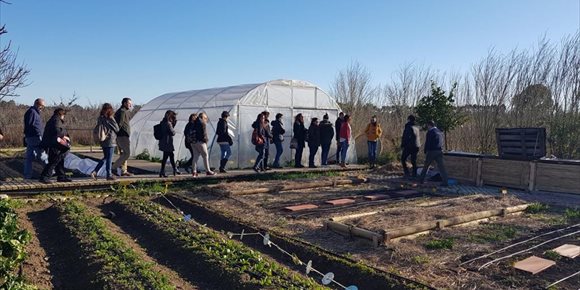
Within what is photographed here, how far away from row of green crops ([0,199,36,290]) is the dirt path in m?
1.39

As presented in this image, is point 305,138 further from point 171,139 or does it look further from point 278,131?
point 171,139

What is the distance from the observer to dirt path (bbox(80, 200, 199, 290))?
17.8ft

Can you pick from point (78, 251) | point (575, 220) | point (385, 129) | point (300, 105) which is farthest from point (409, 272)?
point (385, 129)

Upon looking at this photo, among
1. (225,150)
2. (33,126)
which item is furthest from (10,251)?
(225,150)

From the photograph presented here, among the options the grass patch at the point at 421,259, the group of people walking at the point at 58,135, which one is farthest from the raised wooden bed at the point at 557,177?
the group of people walking at the point at 58,135

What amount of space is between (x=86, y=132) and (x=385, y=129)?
54.2 ft

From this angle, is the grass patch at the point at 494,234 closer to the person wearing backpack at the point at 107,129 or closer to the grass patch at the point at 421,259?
the grass patch at the point at 421,259

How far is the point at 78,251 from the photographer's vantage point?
249 inches

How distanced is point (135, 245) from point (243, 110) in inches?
401

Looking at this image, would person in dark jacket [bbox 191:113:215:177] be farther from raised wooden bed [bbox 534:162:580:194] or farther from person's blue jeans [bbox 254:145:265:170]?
raised wooden bed [bbox 534:162:580:194]

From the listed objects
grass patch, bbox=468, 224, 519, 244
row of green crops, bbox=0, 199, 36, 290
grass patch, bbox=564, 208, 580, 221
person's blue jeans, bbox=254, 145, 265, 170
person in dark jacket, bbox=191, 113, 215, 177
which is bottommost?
grass patch, bbox=468, 224, 519, 244

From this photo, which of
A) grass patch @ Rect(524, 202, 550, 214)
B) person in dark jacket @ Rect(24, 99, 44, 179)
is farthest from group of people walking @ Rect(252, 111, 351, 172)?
grass patch @ Rect(524, 202, 550, 214)

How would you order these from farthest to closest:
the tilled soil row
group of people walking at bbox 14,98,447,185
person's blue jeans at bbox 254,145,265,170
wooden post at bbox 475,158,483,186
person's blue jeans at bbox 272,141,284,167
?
1. person's blue jeans at bbox 272,141,284,167
2. person's blue jeans at bbox 254,145,265,170
3. wooden post at bbox 475,158,483,186
4. group of people walking at bbox 14,98,447,185
5. the tilled soil row

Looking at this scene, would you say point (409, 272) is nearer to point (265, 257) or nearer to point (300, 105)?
point (265, 257)
